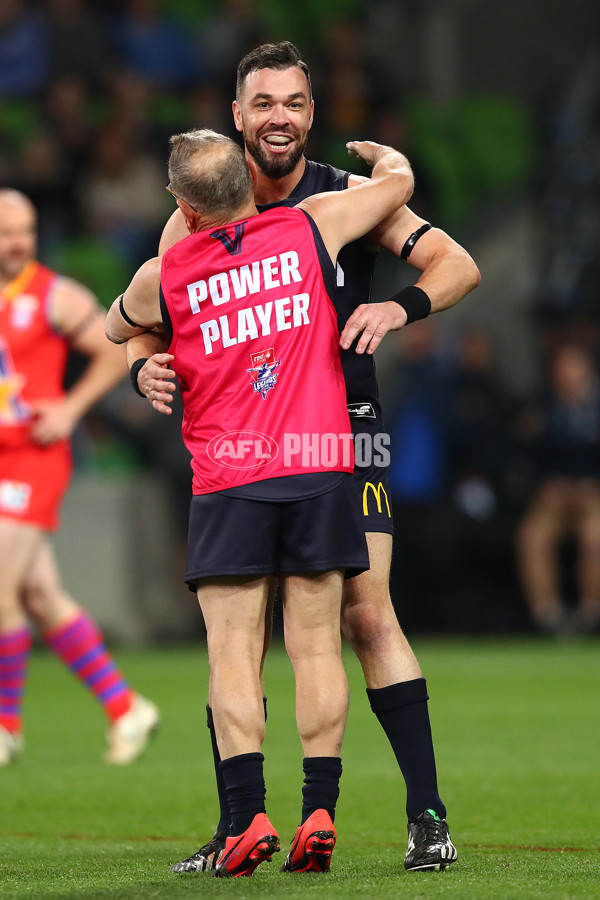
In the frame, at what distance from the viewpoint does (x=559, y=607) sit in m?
12.5

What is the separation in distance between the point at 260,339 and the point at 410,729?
3.90 ft

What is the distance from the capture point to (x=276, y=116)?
13.9 feet

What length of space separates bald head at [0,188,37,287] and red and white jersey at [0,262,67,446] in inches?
2.4

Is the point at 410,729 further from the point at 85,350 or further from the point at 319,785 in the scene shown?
the point at 85,350

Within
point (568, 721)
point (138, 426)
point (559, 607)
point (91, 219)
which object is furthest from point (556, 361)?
point (568, 721)

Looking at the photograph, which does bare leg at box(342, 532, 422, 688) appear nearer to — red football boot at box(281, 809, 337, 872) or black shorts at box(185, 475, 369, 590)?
black shorts at box(185, 475, 369, 590)

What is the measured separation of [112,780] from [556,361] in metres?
7.55

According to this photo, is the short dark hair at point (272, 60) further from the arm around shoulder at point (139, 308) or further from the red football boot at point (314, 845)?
the red football boot at point (314, 845)

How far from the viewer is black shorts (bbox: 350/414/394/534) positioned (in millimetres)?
4332

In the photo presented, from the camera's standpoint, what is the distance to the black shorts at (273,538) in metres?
4.03

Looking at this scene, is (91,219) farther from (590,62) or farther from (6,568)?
(6,568)

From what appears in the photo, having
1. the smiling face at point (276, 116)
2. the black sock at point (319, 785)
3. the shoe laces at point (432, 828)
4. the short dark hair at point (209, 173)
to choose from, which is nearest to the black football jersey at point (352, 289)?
the smiling face at point (276, 116)

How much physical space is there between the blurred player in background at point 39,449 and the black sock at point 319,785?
309cm

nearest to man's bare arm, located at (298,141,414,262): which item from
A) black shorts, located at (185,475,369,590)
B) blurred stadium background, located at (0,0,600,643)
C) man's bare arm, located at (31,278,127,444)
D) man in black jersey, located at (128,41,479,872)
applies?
man in black jersey, located at (128,41,479,872)
